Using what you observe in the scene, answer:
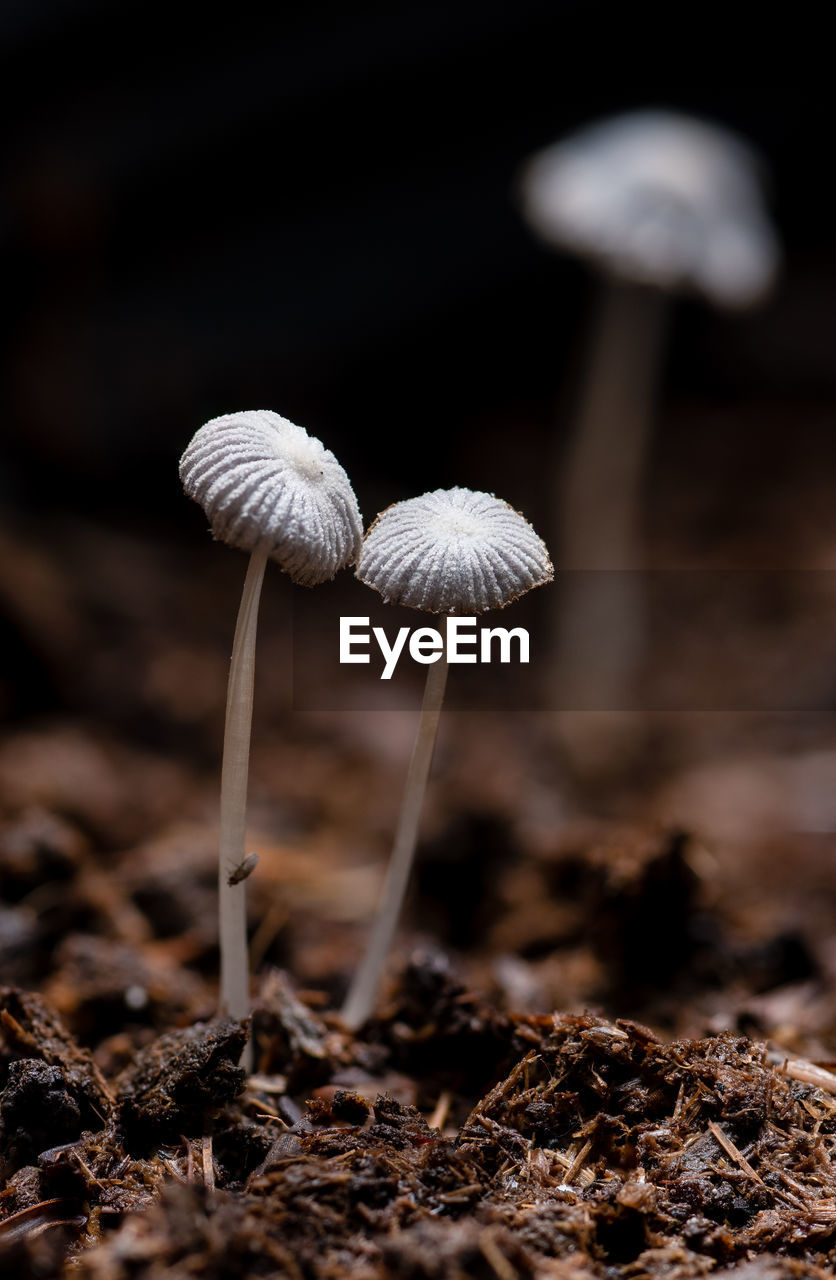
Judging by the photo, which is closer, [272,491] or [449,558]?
[272,491]

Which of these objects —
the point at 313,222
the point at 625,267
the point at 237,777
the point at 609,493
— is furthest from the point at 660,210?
the point at 237,777

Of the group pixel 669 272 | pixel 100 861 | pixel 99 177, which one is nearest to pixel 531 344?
pixel 669 272

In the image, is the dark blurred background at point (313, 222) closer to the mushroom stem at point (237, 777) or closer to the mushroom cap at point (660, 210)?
the mushroom cap at point (660, 210)

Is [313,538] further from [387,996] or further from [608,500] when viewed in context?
[608,500]

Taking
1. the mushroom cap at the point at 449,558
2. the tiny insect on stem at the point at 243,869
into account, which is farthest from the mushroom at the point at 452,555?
the tiny insect on stem at the point at 243,869

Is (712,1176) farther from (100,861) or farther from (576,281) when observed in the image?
(576,281)

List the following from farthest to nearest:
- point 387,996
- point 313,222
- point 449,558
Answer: point 313,222
point 387,996
point 449,558
